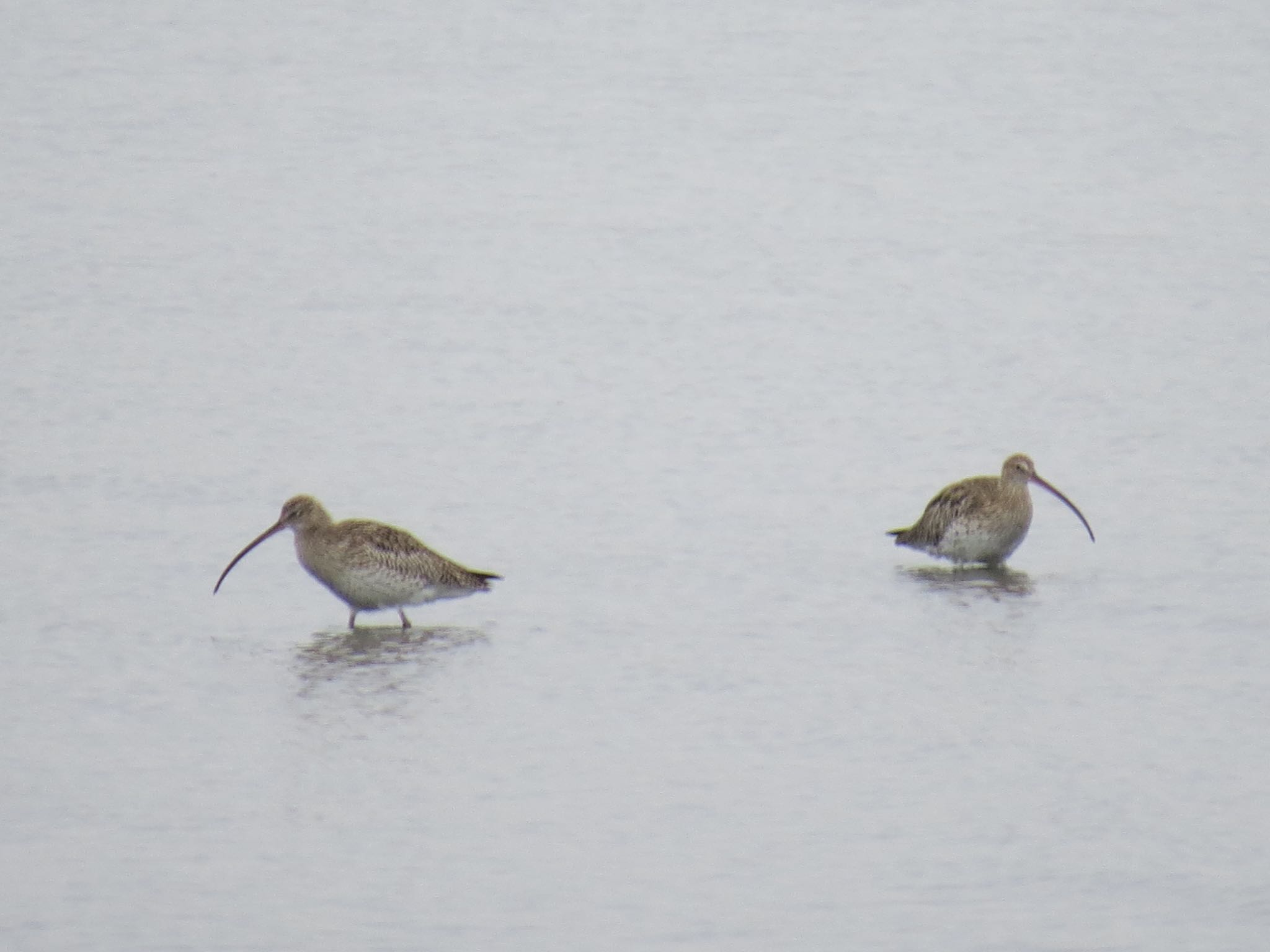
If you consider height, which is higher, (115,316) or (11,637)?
(115,316)

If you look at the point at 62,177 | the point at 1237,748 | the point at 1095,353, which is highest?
the point at 62,177

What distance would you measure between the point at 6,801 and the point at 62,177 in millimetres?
15964

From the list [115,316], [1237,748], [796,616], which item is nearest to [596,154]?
[115,316]

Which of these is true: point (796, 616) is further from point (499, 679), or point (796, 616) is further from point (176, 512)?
point (176, 512)

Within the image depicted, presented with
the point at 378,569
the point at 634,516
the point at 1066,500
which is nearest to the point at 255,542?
the point at 378,569

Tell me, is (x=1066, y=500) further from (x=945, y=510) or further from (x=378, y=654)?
(x=378, y=654)

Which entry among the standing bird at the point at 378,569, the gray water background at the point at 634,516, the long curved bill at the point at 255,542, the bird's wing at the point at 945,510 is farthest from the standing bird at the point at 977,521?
the long curved bill at the point at 255,542

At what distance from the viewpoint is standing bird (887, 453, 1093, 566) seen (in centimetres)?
1064

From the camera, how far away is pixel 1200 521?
1144 cm

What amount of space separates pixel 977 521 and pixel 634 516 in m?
1.80

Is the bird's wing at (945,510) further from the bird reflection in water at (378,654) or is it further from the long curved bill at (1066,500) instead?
the bird reflection in water at (378,654)

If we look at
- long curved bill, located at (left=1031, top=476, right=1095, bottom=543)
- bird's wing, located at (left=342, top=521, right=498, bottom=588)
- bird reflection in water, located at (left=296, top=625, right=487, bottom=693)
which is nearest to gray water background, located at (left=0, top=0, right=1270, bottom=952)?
bird reflection in water, located at (left=296, top=625, right=487, bottom=693)

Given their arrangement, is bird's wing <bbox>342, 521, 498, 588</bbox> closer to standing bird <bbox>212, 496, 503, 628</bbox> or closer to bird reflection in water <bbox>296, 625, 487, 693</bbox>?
standing bird <bbox>212, 496, 503, 628</bbox>

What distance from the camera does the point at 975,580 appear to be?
34.8ft
